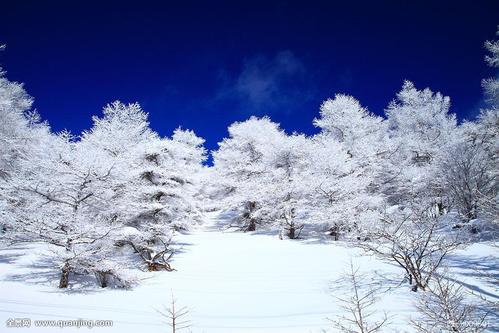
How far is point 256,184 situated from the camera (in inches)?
810

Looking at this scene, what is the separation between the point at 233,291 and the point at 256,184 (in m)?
11.5

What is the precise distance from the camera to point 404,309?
23.4ft

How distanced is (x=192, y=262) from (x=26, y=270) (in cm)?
633

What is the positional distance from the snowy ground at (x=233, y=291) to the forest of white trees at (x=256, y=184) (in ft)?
2.77

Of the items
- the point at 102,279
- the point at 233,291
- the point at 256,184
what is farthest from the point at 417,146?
the point at 102,279

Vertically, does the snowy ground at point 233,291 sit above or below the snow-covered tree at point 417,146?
below

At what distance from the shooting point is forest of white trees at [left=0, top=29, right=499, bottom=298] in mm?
9594

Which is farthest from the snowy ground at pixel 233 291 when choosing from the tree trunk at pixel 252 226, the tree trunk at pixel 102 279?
the tree trunk at pixel 252 226

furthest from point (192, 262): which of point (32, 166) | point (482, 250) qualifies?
point (482, 250)

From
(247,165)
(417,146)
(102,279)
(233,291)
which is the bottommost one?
(233,291)

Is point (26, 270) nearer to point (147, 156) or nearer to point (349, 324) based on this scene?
point (147, 156)

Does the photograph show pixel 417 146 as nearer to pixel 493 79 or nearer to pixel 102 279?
pixel 493 79

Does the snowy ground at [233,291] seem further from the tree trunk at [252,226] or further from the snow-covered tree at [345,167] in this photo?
the tree trunk at [252,226]

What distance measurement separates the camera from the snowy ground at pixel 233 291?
7.11 m
